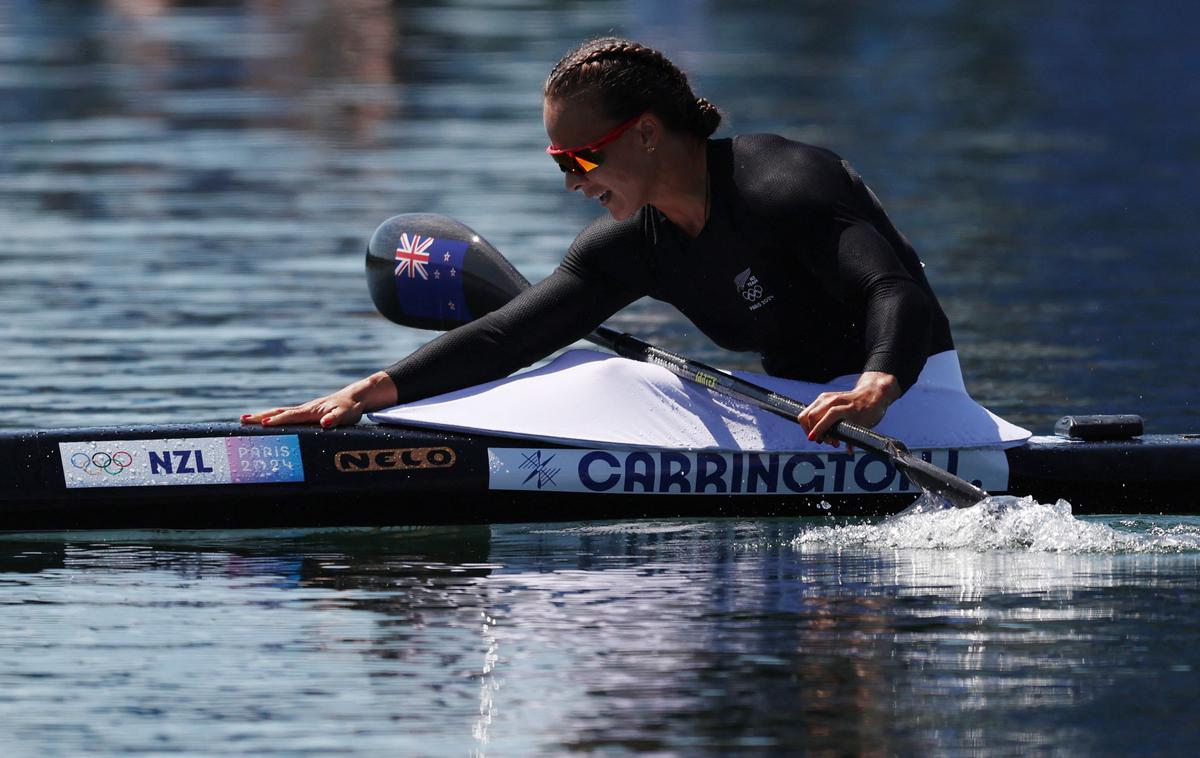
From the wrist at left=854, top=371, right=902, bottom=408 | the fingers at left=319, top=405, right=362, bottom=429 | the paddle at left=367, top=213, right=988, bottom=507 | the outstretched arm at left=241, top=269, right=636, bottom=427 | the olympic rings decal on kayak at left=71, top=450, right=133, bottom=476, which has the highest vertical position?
the paddle at left=367, top=213, right=988, bottom=507

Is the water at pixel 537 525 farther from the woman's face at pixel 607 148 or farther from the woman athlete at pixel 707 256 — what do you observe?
the woman's face at pixel 607 148

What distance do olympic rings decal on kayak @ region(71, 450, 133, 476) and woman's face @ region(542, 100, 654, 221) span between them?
62.9 inches

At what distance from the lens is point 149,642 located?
18.8 ft

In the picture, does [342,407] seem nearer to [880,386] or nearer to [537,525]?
[537,525]

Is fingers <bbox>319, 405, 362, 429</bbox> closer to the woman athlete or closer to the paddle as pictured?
the woman athlete

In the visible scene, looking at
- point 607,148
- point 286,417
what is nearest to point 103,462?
point 286,417

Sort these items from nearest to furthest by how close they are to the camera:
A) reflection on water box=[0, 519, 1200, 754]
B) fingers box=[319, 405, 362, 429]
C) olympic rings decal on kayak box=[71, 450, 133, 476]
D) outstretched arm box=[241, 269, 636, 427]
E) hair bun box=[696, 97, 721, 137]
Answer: reflection on water box=[0, 519, 1200, 754]
hair bun box=[696, 97, 721, 137]
olympic rings decal on kayak box=[71, 450, 133, 476]
fingers box=[319, 405, 362, 429]
outstretched arm box=[241, 269, 636, 427]

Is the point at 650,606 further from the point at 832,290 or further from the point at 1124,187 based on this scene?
the point at 1124,187

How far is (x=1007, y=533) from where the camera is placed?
689 centimetres

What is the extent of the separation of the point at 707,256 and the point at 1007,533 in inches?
47.6

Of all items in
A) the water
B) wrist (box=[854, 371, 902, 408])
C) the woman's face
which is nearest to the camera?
the water

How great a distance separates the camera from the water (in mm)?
5039

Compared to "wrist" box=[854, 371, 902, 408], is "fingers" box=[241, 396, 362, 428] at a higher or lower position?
lower

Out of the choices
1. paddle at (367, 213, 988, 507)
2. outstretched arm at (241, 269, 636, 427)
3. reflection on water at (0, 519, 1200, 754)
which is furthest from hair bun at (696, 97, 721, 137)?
reflection on water at (0, 519, 1200, 754)
